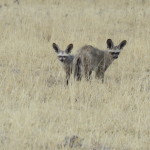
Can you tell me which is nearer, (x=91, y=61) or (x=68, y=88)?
(x=68, y=88)

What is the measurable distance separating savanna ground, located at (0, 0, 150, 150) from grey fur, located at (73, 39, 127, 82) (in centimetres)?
29

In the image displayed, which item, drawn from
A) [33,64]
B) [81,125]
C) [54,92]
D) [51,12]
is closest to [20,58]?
[33,64]

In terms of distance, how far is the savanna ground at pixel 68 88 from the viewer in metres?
7.28

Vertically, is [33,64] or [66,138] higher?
[33,64]

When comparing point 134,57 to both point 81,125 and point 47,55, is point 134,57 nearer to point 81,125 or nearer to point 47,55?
point 47,55

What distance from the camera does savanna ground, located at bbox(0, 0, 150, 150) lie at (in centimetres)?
728

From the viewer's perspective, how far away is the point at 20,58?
12.4 meters

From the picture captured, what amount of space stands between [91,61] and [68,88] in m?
1.07

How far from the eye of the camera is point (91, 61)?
1076 centimetres

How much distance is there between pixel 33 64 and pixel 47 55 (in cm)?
85

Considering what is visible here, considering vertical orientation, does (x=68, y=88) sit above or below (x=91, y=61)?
below

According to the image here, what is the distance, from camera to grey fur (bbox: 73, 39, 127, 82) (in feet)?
35.0

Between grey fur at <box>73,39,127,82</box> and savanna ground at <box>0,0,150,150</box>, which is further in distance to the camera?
grey fur at <box>73,39,127,82</box>

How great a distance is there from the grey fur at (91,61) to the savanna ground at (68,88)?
0.94 ft
